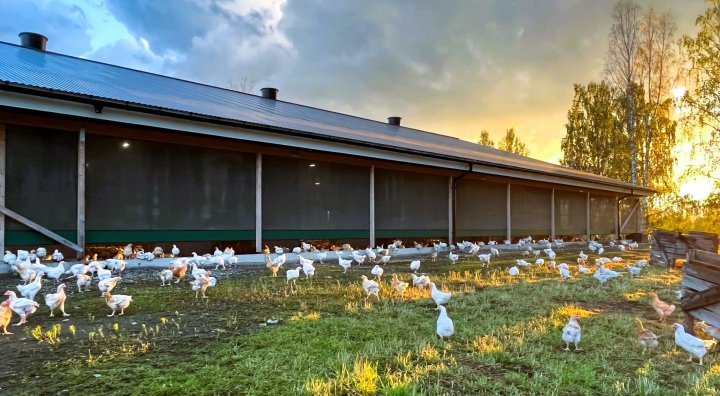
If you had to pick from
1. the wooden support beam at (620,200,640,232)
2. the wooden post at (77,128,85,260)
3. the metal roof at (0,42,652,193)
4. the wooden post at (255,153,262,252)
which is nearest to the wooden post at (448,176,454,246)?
the metal roof at (0,42,652,193)

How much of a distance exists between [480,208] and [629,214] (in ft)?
53.3

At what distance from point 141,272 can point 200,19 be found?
28.3 metres

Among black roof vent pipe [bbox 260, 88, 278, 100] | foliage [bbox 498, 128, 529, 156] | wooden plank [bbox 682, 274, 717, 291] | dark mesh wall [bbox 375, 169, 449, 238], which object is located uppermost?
foliage [bbox 498, 128, 529, 156]

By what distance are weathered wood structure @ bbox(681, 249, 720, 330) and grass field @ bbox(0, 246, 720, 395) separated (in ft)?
1.58

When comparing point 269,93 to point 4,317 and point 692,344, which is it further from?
point 692,344

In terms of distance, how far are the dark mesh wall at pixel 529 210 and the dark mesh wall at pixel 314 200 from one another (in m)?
9.73

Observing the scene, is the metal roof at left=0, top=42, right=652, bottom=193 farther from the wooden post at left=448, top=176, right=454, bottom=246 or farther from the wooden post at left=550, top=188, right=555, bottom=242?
the wooden post at left=550, top=188, right=555, bottom=242

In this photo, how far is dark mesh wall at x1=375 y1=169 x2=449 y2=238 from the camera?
1642 centimetres

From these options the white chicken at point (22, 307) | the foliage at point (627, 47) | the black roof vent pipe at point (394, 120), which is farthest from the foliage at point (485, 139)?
the white chicken at point (22, 307)

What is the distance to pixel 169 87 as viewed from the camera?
1625 cm

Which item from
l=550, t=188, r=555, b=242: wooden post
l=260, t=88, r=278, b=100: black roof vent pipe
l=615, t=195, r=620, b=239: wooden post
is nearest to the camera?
l=260, t=88, r=278, b=100: black roof vent pipe

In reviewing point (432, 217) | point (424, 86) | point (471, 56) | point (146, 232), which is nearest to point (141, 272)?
point (146, 232)

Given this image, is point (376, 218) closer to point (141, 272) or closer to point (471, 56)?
point (141, 272)

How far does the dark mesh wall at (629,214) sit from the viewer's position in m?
29.4
